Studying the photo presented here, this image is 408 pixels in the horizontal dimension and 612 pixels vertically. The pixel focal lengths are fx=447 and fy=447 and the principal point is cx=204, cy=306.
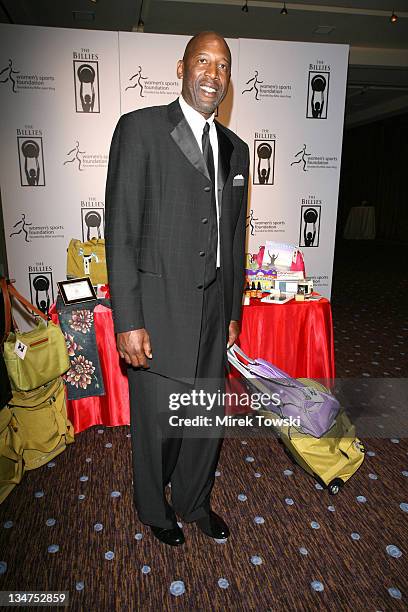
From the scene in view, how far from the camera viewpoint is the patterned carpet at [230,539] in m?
1.54

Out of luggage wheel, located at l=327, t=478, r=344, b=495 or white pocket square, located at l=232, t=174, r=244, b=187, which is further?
luggage wheel, located at l=327, t=478, r=344, b=495

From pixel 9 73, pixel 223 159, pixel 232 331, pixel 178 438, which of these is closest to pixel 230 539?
pixel 178 438

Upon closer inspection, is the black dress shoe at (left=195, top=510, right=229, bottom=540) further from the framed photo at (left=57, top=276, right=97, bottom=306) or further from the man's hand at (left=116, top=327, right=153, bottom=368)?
the framed photo at (left=57, top=276, right=97, bottom=306)

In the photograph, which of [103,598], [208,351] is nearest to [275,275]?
[208,351]

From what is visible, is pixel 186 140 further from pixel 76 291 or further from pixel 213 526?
pixel 213 526

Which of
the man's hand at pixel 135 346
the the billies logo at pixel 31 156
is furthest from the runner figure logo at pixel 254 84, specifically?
the man's hand at pixel 135 346

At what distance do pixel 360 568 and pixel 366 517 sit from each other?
0.99 feet

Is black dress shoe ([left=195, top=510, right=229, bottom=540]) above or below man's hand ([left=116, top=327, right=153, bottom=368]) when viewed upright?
below

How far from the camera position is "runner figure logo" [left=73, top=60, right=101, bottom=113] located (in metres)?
3.52

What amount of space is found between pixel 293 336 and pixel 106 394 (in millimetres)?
1149

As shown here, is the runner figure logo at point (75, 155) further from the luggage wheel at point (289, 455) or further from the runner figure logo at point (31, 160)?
the luggage wheel at point (289, 455)

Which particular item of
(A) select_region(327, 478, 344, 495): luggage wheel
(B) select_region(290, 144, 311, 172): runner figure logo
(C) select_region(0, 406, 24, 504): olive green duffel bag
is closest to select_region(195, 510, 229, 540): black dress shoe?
(A) select_region(327, 478, 344, 495): luggage wheel

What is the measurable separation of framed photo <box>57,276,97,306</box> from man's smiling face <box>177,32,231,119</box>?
1.32 m

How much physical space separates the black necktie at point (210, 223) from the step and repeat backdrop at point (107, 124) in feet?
7.83
